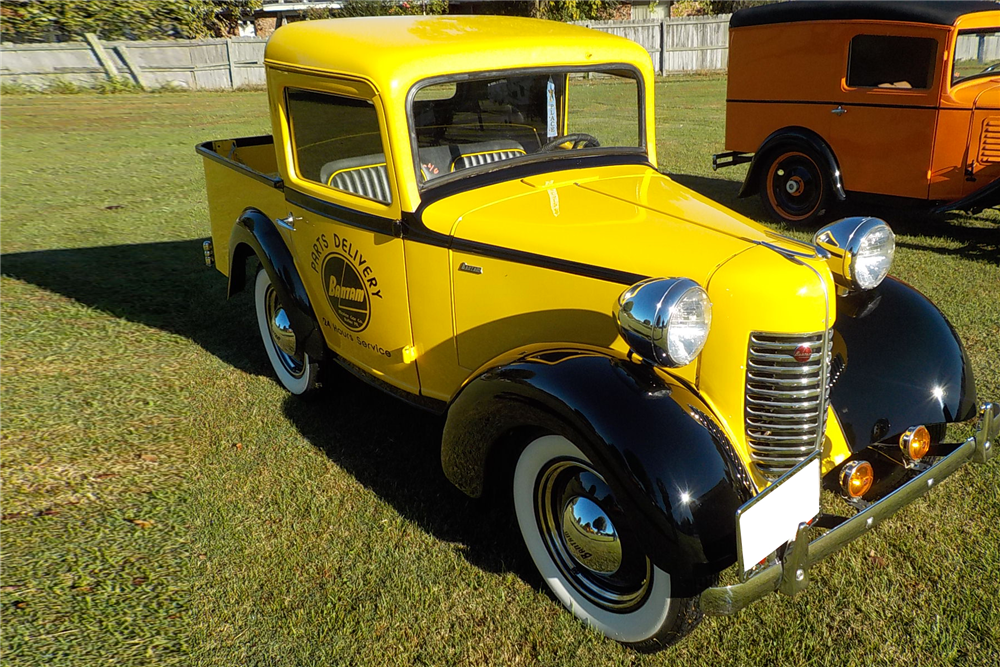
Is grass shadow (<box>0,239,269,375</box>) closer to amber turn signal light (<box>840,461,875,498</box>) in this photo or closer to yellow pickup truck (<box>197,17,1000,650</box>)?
yellow pickup truck (<box>197,17,1000,650</box>)

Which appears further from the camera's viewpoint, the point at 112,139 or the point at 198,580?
the point at 112,139

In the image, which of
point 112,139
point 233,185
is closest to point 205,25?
point 112,139

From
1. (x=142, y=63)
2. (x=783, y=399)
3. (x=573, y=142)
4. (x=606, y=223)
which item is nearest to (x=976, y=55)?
(x=573, y=142)

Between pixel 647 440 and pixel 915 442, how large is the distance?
115 cm

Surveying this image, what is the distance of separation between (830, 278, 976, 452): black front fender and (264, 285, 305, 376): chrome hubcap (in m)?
2.63

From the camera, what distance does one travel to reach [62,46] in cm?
1952

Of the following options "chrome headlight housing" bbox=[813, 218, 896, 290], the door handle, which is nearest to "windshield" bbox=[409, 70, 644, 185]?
the door handle

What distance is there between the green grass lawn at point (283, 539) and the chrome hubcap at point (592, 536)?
25cm

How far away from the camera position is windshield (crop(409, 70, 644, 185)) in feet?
11.1

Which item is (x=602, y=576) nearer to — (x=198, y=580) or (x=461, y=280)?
(x=461, y=280)

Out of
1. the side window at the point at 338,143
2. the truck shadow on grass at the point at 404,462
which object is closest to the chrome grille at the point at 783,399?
the truck shadow on grass at the point at 404,462

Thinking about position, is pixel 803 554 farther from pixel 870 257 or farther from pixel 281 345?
pixel 281 345

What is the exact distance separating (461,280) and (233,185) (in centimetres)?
216

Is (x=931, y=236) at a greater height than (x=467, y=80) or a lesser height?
lesser
